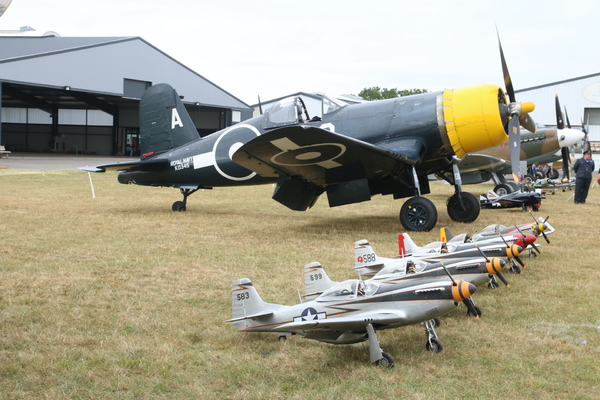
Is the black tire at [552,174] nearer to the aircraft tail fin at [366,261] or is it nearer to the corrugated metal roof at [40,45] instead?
the aircraft tail fin at [366,261]

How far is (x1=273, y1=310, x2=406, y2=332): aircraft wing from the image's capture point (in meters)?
4.10

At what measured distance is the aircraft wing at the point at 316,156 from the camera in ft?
29.5

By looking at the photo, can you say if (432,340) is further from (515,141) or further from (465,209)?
(465,209)

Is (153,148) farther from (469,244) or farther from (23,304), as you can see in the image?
(469,244)

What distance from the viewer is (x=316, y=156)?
380 inches

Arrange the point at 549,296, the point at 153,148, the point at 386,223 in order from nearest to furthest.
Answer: the point at 549,296
the point at 386,223
the point at 153,148

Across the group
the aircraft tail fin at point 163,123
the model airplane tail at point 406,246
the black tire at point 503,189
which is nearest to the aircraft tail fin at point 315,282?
the model airplane tail at point 406,246

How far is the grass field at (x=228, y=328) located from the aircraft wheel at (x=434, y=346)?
6cm

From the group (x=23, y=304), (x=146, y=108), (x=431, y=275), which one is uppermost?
(x=146, y=108)

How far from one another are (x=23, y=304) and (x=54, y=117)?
5091 cm

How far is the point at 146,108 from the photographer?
553 inches

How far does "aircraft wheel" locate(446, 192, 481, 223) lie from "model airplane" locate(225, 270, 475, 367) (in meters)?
7.67

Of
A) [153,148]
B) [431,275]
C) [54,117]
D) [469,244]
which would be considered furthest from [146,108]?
[54,117]

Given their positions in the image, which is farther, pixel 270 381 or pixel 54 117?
pixel 54 117
